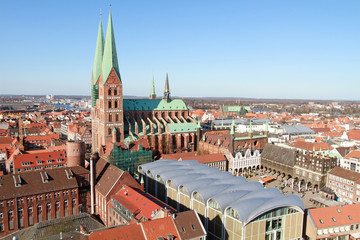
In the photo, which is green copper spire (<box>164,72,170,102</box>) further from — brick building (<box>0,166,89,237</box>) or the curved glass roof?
brick building (<box>0,166,89,237</box>)

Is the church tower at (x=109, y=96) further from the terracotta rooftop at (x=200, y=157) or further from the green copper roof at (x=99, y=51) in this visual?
the terracotta rooftop at (x=200, y=157)

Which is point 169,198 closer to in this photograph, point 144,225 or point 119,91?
point 144,225

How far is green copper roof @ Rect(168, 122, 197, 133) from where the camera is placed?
98250 millimetres

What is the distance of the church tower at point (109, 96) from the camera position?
83188 mm

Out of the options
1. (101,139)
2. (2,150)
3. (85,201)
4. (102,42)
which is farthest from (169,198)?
(2,150)

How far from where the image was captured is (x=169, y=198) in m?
55.1

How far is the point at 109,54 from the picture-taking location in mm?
83000

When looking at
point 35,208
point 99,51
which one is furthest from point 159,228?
point 99,51

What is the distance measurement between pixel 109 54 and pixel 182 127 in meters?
33.8

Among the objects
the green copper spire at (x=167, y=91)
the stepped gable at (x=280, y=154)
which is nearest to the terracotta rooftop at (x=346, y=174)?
the stepped gable at (x=280, y=154)

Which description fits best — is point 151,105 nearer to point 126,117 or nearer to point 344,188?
point 126,117

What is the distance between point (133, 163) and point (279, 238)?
39.2m

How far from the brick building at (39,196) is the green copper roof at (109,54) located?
34474 mm

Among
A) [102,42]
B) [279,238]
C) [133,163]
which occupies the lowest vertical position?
[279,238]
